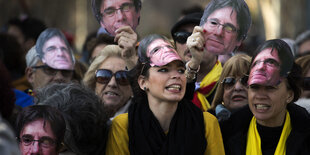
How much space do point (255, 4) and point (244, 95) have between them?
42.1 ft

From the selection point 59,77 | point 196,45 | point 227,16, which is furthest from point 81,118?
point 59,77

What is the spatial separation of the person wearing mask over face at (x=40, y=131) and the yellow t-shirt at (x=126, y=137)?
0.36 meters

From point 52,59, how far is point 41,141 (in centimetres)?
188

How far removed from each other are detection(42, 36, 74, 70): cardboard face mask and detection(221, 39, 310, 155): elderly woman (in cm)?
194

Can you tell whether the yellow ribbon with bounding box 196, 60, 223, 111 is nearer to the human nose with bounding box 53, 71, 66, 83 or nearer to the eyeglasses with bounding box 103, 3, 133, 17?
the eyeglasses with bounding box 103, 3, 133, 17

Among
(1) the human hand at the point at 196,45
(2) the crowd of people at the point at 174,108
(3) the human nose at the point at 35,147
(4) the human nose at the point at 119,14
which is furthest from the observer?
(4) the human nose at the point at 119,14

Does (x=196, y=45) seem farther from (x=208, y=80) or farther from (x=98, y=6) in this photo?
(x=208, y=80)

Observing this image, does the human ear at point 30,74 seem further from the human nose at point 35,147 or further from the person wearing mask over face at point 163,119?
the human nose at point 35,147

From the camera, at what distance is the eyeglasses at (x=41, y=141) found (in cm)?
384

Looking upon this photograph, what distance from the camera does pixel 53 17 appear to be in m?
21.3

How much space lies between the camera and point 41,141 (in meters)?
3.85

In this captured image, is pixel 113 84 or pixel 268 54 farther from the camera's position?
pixel 113 84

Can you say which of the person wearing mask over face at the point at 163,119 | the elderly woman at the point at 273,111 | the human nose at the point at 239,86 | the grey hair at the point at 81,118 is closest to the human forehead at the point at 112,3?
the person wearing mask over face at the point at 163,119

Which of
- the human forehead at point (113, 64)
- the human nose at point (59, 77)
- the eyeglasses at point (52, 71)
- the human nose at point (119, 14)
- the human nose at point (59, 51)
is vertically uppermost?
the human nose at point (119, 14)
